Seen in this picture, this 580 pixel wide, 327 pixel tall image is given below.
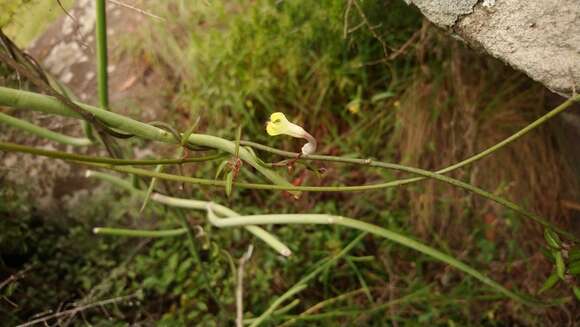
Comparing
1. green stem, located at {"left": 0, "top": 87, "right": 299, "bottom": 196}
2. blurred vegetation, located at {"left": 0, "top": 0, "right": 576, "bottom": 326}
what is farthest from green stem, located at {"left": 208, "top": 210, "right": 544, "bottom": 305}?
blurred vegetation, located at {"left": 0, "top": 0, "right": 576, "bottom": 326}

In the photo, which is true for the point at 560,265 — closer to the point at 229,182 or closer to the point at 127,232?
the point at 229,182

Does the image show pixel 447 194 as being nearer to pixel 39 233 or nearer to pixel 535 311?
pixel 535 311

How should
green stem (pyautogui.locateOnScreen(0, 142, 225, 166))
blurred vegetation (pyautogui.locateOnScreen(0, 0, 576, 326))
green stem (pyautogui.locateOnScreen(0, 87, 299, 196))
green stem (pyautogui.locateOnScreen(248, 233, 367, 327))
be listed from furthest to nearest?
blurred vegetation (pyautogui.locateOnScreen(0, 0, 576, 326)) < green stem (pyautogui.locateOnScreen(248, 233, 367, 327)) < green stem (pyautogui.locateOnScreen(0, 87, 299, 196)) < green stem (pyautogui.locateOnScreen(0, 142, 225, 166))

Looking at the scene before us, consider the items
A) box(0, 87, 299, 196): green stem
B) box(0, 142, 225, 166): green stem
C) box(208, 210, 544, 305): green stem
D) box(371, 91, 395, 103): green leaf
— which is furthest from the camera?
box(371, 91, 395, 103): green leaf

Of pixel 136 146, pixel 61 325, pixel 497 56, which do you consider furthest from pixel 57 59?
pixel 497 56

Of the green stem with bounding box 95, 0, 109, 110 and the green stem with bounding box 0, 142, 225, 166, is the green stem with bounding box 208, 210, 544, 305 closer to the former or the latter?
the green stem with bounding box 0, 142, 225, 166

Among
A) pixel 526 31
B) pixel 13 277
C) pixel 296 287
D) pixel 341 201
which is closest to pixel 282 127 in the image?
pixel 526 31

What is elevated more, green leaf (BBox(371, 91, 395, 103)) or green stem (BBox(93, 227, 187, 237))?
green leaf (BBox(371, 91, 395, 103))

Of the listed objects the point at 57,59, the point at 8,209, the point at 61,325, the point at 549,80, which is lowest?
the point at 61,325
